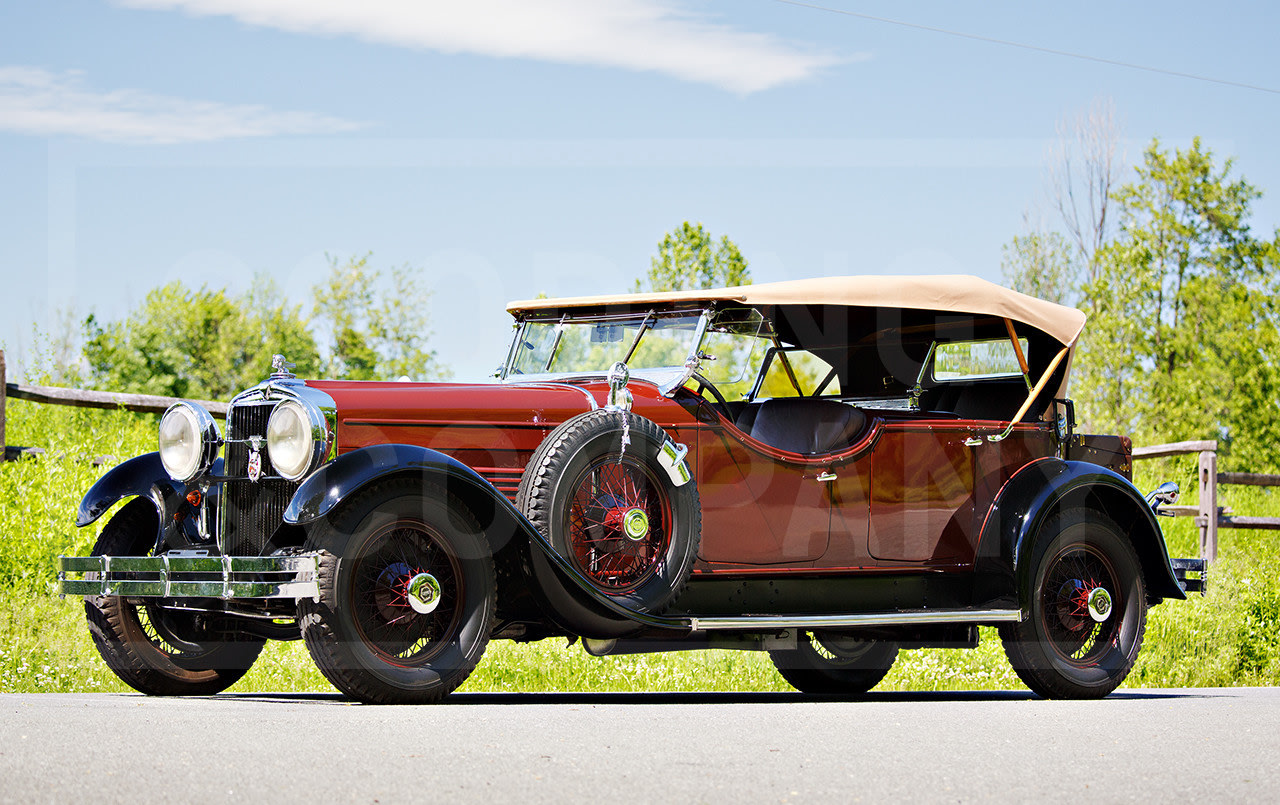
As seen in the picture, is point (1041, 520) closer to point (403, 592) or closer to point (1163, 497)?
point (1163, 497)

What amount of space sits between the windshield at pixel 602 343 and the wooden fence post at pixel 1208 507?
11191mm

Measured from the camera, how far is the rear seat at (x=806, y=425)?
25.6ft

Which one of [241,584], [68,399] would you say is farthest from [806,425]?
[68,399]

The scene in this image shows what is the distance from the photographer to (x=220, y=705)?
6082mm

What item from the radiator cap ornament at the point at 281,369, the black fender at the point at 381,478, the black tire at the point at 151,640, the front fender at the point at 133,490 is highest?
the radiator cap ornament at the point at 281,369

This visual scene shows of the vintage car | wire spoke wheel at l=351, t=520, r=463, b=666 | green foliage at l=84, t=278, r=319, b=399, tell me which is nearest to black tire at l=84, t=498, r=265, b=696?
the vintage car

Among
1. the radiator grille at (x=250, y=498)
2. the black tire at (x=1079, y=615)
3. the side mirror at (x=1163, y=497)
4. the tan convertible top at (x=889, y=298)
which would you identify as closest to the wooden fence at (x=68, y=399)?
the tan convertible top at (x=889, y=298)

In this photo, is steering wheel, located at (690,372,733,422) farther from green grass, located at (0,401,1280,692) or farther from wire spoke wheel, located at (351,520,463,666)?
green grass, located at (0,401,1280,692)

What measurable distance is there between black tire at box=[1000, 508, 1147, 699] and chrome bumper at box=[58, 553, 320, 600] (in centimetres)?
418

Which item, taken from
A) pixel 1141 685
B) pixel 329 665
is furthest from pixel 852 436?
pixel 1141 685

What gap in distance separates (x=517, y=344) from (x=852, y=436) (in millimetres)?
2006

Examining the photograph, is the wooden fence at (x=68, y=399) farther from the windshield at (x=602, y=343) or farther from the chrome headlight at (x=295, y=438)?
the chrome headlight at (x=295, y=438)

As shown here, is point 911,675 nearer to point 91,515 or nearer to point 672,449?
point 672,449

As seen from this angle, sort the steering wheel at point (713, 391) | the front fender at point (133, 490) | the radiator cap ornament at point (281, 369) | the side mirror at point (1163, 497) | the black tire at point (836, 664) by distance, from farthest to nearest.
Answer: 1. the black tire at point (836, 664)
2. the side mirror at point (1163, 497)
3. the steering wheel at point (713, 391)
4. the front fender at point (133, 490)
5. the radiator cap ornament at point (281, 369)
